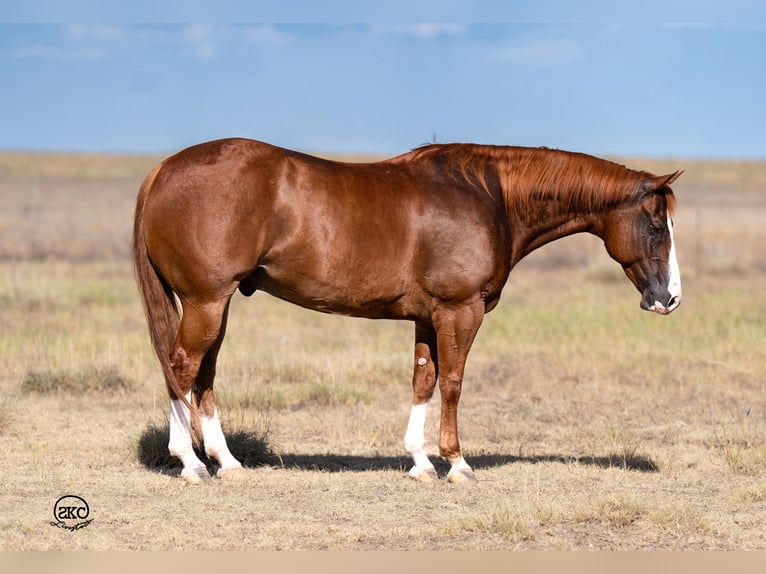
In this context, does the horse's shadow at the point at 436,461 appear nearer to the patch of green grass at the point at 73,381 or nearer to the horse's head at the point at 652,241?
the horse's head at the point at 652,241

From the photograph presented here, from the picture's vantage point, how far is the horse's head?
677cm

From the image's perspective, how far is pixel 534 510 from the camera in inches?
226

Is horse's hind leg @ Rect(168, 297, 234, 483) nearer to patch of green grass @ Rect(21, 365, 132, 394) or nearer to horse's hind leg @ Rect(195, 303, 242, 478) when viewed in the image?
horse's hind leg @ Rect(195, 303, 242, 478)

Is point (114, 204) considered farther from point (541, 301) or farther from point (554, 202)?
point (554, 202)

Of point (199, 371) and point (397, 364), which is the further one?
point (397, 364)

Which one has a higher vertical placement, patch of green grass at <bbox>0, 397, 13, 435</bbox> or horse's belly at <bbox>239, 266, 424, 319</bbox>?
horse's belly at <bbox>239, 266, 424, 319</bbox>

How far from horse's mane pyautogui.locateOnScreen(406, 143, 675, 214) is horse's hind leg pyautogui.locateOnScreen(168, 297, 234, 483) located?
1.86 meters

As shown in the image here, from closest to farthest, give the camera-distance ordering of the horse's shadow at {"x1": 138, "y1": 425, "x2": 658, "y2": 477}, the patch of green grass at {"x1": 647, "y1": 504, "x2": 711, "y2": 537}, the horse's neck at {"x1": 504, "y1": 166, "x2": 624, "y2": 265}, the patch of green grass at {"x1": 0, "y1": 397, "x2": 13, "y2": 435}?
the patch of green grass at {"x1": 647, "y1": 504, "x2": 711, "y2": 537} < the horse's neck at {"x1": 504, "y1": 166, "x2": 624, "y2": 265} < the horse's shadow at {"x1": 138, "y1": 425, "x2": 658, "y2": 477} < the patch of green grass at {"x1": 0, "y1": 397, "x2": 13, "y2": 435}

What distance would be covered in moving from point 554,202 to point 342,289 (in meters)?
1.66

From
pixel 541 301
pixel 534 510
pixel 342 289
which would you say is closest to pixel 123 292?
pixel 541 301

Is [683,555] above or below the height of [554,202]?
below

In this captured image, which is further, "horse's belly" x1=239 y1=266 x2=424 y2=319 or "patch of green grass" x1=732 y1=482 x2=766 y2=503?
"horse's belly" x1=239 y1=266 x2=424 y2=319

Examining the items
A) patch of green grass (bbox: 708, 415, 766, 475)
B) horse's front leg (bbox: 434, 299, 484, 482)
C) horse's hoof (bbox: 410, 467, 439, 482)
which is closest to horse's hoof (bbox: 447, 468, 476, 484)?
horse's front leg (bbox: 434, 299, 484, 482)

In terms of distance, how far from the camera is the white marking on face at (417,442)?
6883 mm
